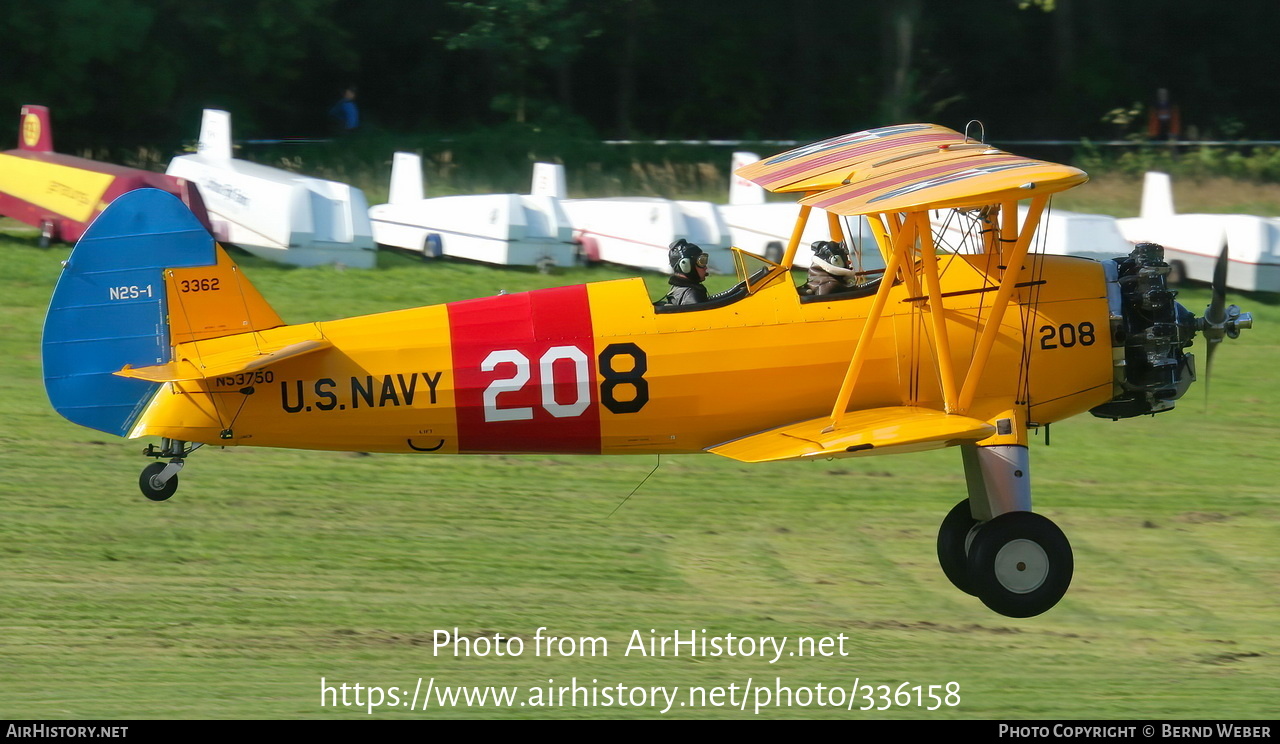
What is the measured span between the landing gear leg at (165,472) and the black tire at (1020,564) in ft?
16.2

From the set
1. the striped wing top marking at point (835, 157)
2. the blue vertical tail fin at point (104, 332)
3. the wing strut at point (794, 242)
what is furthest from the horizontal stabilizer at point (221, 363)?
the striped wing top marking at point (835, 157)

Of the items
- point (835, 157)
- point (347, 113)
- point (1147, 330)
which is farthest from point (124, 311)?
point (347, 113)

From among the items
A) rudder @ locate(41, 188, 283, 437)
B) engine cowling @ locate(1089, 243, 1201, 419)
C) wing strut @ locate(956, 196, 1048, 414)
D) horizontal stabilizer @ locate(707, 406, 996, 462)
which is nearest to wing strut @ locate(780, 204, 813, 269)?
horizontal stabilizer @ locate(707, 406, 996, 462)

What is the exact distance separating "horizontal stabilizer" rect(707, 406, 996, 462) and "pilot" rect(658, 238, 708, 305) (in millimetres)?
953

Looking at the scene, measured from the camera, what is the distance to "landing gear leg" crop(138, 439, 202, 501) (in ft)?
29.3

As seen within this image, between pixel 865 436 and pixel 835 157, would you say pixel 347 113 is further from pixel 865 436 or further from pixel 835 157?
pixel 865 436

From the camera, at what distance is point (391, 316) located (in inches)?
360

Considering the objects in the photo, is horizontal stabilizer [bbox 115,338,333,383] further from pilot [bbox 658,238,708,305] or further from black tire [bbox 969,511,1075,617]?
black tire [bbox 969,511,1075,617]

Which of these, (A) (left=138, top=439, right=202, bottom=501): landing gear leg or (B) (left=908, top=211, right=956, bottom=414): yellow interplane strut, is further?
(A) (left=138, top=439, right=202, bottom=501): landing gear leg

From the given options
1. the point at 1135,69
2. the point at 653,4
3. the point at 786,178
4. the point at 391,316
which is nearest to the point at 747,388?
the point at 786,178

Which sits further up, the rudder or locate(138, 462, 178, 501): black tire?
the rudder

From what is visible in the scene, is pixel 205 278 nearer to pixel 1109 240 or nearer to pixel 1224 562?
pixel 1224 562

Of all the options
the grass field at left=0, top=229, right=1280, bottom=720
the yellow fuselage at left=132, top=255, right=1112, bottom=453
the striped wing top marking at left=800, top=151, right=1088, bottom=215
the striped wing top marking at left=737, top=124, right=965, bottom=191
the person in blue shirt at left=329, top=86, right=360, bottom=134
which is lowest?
the grass field at left=0, top=229, right=1280, bottom=720

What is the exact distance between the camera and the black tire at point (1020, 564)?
8.90m
